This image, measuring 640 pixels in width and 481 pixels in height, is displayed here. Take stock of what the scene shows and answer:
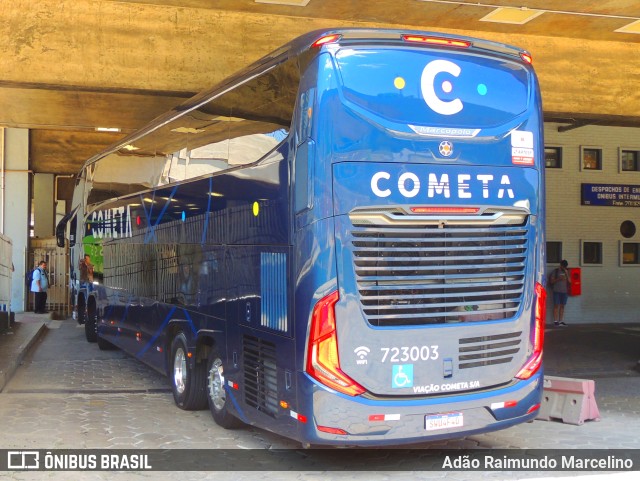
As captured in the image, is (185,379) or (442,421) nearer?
(442,421)

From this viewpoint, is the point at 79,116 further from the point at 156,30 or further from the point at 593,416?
the point at 593,416

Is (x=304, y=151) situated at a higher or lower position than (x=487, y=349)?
higher

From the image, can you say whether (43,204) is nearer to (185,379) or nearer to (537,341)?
(185,379)

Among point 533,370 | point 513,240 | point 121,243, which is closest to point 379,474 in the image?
point 533,370

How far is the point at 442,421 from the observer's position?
648cm

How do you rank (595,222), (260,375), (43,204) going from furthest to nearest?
1. (43,204)
2. (595,222)
3. (260,375)

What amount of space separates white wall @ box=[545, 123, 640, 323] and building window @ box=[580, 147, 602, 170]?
130mm

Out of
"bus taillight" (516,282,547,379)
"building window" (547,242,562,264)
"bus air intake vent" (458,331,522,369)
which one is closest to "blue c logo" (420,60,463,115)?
"bus taillight" (516,282,547,379)

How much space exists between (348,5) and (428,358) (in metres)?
7.03

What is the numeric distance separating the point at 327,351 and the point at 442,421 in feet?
3.80

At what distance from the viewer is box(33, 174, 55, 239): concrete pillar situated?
31.7m

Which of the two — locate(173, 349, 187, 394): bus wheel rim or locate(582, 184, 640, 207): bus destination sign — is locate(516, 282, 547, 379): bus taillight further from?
locate(582, 184, 640, 207): bus destination sign

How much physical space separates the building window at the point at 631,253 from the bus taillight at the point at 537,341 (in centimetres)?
1582

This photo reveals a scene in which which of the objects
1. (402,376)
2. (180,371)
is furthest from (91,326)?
(402,376)
